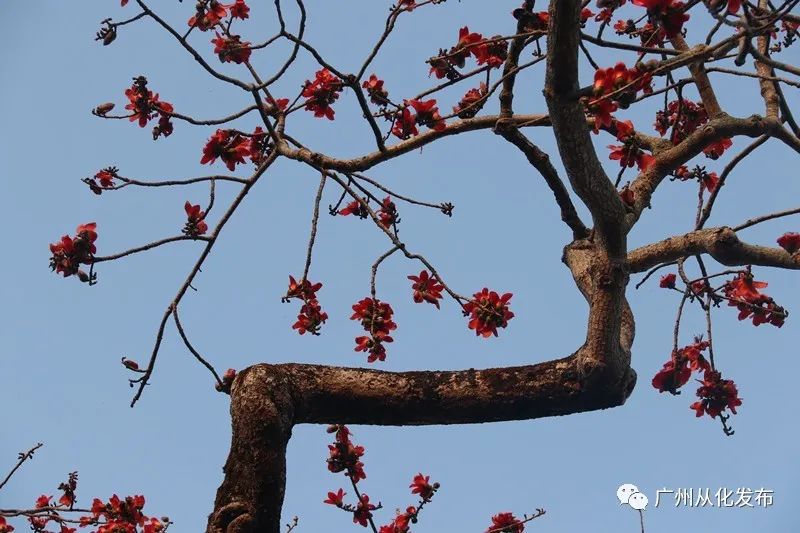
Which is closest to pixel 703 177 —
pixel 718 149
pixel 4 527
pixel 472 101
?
pixel 718 149

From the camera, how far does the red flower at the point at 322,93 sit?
11.6 ft

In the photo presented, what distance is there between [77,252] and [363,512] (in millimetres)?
1585

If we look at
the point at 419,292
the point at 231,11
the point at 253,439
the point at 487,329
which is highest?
the point at 231,11

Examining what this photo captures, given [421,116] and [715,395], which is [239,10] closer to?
[421,116]

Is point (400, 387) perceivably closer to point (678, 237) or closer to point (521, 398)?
point (521, 398)

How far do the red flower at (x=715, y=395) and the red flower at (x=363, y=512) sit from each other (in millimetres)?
1398

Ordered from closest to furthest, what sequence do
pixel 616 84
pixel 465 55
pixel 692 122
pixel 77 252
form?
pixel 616 84
pixel 77 252
pixel 465 55
pixel 692 122

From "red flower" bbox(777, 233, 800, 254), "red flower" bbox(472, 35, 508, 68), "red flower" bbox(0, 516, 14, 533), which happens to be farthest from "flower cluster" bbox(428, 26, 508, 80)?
"red flower" bbox(0, 516, 14, 533)

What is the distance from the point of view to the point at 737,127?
332 cm

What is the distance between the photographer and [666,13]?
2.33m

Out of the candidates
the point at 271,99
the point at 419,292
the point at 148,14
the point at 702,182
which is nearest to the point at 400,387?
the point at 419,292

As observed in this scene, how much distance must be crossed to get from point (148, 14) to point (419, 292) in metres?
1.43

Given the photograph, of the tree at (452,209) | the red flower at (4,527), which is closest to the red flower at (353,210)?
the tree at (452,209)

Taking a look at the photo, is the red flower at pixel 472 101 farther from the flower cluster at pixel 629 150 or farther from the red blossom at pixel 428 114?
the flower cluster at pixel 629 150
